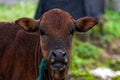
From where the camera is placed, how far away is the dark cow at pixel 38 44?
26.0 ft

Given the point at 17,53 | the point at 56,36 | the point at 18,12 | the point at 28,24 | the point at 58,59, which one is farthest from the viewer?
the point at 18,12

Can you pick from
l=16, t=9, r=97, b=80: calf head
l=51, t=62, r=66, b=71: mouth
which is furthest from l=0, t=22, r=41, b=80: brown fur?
l=51, t=62, r=66, b=71: mouth

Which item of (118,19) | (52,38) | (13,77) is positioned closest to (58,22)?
(52,38)

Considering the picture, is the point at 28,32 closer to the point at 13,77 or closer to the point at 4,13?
the point at 13,77

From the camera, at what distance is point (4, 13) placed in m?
20.2

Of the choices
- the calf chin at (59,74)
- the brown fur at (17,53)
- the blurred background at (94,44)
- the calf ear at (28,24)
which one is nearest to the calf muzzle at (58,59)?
the calf chin at (59,74)

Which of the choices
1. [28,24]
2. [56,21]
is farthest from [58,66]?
[28,24]

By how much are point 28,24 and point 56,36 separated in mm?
598

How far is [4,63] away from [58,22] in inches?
50.8

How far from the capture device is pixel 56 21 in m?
8.13

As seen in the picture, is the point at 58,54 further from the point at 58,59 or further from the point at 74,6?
the point at 74,6

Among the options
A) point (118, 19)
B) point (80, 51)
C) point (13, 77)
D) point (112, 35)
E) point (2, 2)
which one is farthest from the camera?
point (2, 2)

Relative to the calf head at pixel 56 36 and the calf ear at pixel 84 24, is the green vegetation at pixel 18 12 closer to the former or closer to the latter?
the calf ear at pixel 84 24

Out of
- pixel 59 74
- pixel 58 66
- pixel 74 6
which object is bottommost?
pixel 74 6
